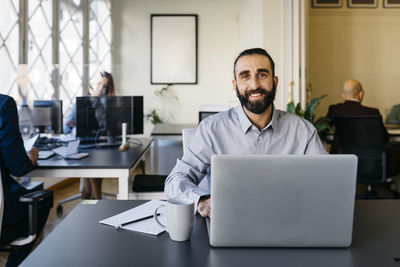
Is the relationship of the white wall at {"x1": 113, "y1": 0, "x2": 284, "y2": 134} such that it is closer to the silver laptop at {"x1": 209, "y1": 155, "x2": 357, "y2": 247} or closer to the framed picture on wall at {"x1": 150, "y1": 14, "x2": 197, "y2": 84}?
the framed picture on wall at {"x1": 150, "y1": 14, "x2": 197, "y2": 84}

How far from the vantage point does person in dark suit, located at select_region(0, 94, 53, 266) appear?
1739 millimetres

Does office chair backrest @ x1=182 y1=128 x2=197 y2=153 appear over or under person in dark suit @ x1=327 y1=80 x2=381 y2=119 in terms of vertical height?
under

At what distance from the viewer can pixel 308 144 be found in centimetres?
153

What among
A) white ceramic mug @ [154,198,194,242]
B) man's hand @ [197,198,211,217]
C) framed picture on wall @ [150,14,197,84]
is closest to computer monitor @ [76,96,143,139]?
man's hand @ [197,198,211,217]

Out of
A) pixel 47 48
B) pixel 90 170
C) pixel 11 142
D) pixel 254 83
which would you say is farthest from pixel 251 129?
pixel 47 48

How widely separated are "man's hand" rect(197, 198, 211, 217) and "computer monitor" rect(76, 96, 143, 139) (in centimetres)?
193

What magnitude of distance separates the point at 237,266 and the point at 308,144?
90 centimetres

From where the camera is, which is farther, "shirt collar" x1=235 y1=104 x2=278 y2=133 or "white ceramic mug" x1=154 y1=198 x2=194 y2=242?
"shirt collar" x1=235 y1=104 x2=278 y2=133

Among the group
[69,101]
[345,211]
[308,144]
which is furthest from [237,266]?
[69,101]

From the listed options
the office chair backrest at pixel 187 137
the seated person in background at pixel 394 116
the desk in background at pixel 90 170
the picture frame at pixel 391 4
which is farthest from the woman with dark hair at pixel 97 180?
the picture frame at pixel 391 4

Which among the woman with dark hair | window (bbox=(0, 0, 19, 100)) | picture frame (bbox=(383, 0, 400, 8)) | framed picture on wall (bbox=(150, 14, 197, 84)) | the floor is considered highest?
picture frame (bbox=(383, 0, 400, 8))

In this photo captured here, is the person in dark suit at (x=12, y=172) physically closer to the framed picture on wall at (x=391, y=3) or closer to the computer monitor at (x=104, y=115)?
the computer monitor at (x=104, y=115)

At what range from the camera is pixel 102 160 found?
7.38 ft

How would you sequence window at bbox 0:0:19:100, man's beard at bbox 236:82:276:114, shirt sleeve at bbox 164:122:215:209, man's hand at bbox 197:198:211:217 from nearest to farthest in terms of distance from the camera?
1. man's hand at bbox 197:198:211:217
2. shirt sleeve at bbox 164:122:215:209
3. man's beard at bbox 236:82:276:114
4. window at bbox 0:0:19:100
